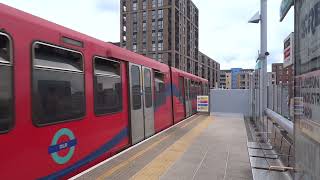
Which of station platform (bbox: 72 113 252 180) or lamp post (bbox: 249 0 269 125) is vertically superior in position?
lamp post (bbox: 249 0 269 125)

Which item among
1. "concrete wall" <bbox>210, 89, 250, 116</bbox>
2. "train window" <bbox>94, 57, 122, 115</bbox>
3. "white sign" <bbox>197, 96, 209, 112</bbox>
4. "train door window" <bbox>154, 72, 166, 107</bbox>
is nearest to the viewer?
"train window" <bbox>94, 57, 122, 115</bbox>

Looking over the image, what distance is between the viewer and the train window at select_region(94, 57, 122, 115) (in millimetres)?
6777

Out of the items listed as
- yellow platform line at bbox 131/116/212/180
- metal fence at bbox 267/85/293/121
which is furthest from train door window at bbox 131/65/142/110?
metal fence at bbox 267/85/293/121

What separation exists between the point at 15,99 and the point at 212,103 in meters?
18.4

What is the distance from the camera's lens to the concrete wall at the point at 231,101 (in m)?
21.4

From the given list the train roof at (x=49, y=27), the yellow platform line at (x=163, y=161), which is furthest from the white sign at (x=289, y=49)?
the train roof at (x=49, y=27)

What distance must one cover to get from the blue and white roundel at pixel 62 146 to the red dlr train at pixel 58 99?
0.05 ft

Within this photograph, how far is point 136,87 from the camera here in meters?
9.27

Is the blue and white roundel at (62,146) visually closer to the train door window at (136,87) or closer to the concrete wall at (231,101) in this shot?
the train door window at (136,87)

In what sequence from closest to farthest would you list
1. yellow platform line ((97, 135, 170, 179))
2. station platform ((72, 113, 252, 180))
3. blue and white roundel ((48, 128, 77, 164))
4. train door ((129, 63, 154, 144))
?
blue and white roundel ((48, 128, 77, 164)) → yellow platform line ((97, 135, 170, 179)) → station platform ((72, 113, 252, 180)) → train door ((129, 63, 154, 144))

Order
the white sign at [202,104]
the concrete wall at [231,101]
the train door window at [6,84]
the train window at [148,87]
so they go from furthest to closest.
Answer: the concrete wall at [231,101], the white sign at [202,104], the train window at [148,87], the train door window at [6,84]

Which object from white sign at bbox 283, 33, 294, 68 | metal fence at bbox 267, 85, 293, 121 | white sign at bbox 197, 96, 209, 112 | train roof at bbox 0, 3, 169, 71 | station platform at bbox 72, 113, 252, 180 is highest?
train roof at bbox 0, 3, 169, 71

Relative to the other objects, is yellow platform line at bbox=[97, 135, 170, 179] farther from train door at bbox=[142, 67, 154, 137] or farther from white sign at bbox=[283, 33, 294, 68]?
white sign at bbox=[283, 33, 294, 68]

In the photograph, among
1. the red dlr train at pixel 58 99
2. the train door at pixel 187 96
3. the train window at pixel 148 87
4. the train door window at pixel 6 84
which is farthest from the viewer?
the train door at pixel 187 96
